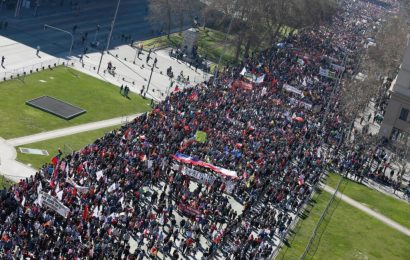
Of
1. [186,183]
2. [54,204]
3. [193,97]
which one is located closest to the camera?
[54,204]

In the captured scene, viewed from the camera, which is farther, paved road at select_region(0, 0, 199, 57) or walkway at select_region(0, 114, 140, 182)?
paved road at select_region(0, 0, 199, 57)

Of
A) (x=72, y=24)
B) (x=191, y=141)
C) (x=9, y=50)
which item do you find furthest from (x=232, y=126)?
(x=72, y=24)

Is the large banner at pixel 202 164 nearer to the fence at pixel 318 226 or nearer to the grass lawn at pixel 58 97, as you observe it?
the fence at pixel 318 226

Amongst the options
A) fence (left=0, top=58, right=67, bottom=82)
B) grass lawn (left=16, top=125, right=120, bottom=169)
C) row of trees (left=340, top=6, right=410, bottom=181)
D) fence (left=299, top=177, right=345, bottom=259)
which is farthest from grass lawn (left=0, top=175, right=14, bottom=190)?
row of trees (left=340, top=6, right=410, bottom=181)

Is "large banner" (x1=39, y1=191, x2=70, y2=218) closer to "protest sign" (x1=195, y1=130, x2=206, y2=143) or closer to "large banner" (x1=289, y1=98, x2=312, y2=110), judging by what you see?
"protest sign" (x1=195, y1=130, x2=206, y2=143)

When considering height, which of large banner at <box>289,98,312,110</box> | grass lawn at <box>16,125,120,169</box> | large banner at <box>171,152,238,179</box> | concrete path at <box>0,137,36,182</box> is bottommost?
concrete path at <box>0,137,36,182</box>

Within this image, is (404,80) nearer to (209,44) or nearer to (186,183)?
(209,44)

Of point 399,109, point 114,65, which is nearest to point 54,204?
point 114,65
